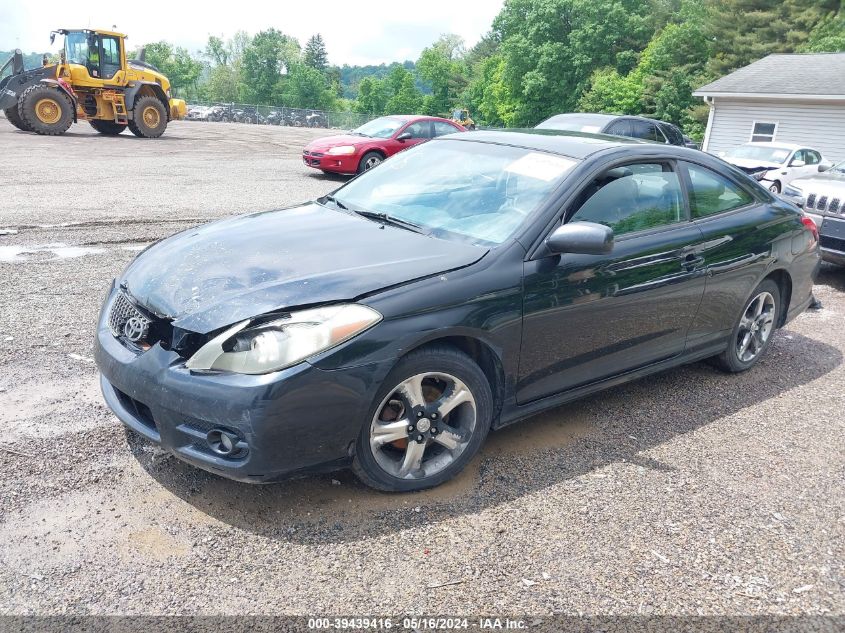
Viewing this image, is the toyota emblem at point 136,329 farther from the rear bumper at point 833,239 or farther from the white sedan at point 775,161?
the white sedan at point 775,161

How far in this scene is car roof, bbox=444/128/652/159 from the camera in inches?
156

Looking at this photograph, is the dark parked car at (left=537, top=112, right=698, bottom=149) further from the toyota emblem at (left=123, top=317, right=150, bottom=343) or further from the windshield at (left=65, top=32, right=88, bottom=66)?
the windshield at (left=65, top=32, right=88, bottom=66)

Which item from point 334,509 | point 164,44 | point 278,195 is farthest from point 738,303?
point 164,44

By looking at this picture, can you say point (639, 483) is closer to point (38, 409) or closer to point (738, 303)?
point (738, 303)

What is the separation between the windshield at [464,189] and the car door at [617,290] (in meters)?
0.25

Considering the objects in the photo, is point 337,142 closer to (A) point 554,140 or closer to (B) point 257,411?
(A) point 554,140

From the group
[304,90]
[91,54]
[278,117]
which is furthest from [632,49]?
[304,90]

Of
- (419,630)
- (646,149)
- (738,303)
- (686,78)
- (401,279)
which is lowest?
(419,630)

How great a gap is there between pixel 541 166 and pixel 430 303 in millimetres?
1302

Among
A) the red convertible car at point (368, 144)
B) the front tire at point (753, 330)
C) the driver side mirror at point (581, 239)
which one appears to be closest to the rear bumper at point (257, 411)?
the driver side mirror at point (581, 239)

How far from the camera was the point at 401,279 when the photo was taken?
3.04 meters

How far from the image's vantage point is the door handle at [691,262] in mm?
4070

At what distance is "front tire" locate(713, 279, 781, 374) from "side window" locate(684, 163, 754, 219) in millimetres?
625

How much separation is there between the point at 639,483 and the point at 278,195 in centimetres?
969
